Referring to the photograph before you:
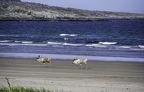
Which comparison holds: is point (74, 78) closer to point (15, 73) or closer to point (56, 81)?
point (56, 81)

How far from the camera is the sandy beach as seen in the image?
12938 mm

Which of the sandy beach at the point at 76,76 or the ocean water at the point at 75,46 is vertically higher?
the sandy beach at the point at 76,76

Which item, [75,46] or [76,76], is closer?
[76,76]

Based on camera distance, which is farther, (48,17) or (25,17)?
(48,17)

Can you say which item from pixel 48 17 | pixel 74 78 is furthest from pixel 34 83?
pixel 48 17

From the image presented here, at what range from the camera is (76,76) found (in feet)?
53.3

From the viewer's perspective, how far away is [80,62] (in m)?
19.4

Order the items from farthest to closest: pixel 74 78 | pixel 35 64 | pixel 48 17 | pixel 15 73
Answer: pixel 48 17
pixel 35 64
pixel 15 73
pixel 74 78

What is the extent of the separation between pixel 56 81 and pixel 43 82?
0.61 m

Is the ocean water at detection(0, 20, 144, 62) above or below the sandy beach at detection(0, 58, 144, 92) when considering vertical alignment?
below

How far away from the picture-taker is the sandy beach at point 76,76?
42.4 feet

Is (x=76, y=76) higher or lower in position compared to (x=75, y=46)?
higher

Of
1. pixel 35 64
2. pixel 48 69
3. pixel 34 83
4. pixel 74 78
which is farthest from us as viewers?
pixel 35 64

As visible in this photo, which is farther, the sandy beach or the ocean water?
the ocean water
